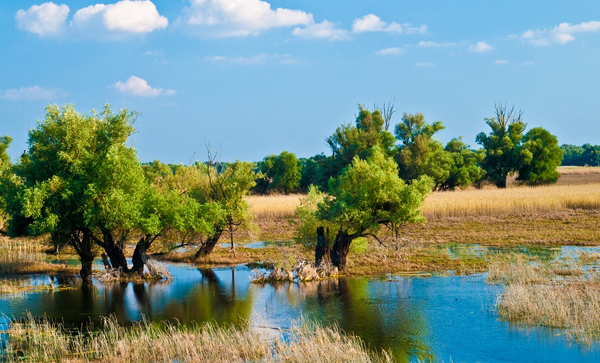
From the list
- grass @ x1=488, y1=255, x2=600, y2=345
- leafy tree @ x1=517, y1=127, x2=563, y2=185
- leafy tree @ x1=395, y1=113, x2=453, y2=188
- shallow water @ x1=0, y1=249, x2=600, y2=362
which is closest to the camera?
shallow water @ x1=0, y1=249, x2=600, y2=362

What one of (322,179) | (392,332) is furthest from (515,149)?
(392,332)

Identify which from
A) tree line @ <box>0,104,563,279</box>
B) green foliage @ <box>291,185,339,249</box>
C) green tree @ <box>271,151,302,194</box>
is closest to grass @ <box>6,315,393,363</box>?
tree line @ <box>0,104,563,279</box>

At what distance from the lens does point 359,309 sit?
72.5ft

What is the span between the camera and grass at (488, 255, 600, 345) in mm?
18234

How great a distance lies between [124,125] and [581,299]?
70.9 ft

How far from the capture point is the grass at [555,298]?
1823cm

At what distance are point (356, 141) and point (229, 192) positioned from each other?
4633 centimetres

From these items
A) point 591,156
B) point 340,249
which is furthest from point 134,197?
point 591,156

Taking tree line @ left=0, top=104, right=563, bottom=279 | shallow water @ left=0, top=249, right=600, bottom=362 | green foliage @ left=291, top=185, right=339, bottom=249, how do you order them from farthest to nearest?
green foliage @ left=291, top=185, right=339, bottom=249 < tree line @ left=0, top=104, right=563, bottom=279 < shallow water @ left=0, top=249, right=600, bottom=362

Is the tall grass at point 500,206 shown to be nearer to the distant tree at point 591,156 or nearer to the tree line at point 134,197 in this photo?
the tree line at point 134,197

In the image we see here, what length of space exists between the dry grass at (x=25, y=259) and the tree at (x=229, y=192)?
8251mm

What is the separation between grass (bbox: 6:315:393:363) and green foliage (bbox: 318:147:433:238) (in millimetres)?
10929

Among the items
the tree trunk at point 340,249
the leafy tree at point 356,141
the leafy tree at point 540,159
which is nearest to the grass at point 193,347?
the tree trunk at point 340,249

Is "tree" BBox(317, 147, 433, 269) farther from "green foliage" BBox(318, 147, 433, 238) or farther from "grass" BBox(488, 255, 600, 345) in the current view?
"grass" BBox(488, 255, 600, 345)
